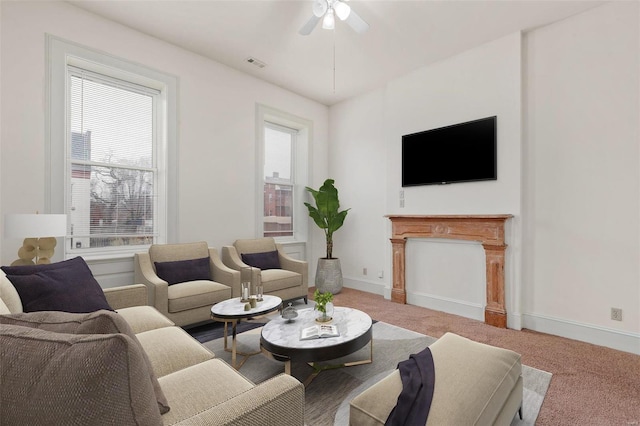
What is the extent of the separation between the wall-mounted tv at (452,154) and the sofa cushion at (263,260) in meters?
2.07

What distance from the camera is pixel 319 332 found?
7.10 ft

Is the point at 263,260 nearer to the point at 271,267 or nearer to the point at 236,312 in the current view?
the point at 271,267

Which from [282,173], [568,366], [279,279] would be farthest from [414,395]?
[282,173]

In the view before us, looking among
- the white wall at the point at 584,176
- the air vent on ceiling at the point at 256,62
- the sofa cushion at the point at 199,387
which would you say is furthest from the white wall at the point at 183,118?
the white wall at the point at 584,176

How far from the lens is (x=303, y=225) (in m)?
5.29

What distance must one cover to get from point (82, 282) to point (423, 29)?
3.83 meters

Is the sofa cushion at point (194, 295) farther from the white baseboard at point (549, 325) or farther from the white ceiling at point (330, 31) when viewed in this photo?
the white ceiling at point (330, 31)

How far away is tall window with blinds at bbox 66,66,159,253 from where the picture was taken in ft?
10.3

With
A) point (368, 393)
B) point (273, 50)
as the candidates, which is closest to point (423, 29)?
point (273, 50)

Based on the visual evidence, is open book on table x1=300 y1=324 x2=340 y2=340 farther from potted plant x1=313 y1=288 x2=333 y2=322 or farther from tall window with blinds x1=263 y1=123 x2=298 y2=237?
tall window with blinds x1=263 y1=123 x2=298 y2=237

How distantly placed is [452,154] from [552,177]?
1059mm

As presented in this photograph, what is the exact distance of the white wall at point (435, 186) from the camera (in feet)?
11.3

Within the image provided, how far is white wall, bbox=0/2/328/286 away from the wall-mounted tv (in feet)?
5.72

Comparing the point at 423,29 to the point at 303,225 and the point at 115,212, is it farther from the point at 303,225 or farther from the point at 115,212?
the point at 115,212
